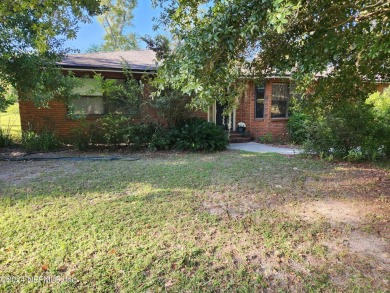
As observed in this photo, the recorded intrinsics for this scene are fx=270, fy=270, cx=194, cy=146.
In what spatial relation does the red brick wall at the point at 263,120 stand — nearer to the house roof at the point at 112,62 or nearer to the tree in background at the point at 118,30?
the house roof at the point at 112,62

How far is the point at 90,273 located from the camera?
8.57 feet

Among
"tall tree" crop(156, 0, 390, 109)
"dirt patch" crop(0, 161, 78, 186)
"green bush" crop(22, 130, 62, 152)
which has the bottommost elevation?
"dirt patch" crop(0, 161, 78, 186)

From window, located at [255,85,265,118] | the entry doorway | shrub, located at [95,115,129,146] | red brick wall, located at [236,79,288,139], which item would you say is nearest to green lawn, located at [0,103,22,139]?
shrub, located at [95,115,129,146]

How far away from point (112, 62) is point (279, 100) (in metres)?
7.60

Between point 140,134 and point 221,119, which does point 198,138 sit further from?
point 221,119

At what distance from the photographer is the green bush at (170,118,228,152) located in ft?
30.4

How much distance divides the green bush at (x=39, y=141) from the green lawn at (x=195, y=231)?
2959 mm

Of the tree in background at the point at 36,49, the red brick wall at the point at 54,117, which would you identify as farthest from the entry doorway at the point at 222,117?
the tree in background at the point at 36,49

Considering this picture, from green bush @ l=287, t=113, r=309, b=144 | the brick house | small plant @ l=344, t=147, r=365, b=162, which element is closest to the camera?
small plant @ l=344, t=147, r=365, b=162

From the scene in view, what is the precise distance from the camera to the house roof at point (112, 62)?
32.0ft

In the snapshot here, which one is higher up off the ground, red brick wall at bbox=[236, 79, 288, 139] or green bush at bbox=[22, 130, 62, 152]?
red brick wall at bbox=[236, 79, 288, 139]

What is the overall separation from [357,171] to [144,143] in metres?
6.58

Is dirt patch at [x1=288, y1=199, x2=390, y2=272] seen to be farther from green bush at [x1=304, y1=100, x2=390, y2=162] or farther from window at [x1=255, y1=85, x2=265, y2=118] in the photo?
window at [x1=255, y1=85, x2=265, y2=118]

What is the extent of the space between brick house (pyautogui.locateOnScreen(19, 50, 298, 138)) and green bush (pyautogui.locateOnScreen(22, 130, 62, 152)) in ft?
2.09
